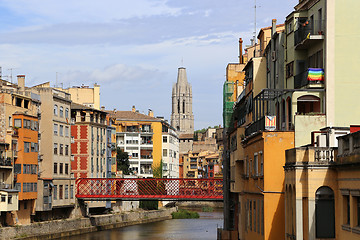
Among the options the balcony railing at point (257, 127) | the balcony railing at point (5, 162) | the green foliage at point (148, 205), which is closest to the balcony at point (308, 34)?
the balcony railing at point (257, 127)

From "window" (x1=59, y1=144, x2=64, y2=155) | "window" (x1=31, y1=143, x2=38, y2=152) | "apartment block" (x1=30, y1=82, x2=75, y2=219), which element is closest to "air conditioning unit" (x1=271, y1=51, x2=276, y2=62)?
→ "window" (x1=31, y1=143, x2=38, y2=152)

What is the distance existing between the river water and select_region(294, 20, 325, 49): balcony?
1454 inches

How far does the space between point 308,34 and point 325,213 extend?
11.5 meters

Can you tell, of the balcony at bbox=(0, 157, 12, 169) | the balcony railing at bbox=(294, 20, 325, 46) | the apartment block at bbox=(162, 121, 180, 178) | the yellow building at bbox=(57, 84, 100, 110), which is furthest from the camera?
the apartment block at bbox=(162, 121, 180, 178)

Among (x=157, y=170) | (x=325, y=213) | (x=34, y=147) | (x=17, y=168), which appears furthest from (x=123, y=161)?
(x=325, y=213)

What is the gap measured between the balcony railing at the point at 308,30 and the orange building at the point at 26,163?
37437 mm

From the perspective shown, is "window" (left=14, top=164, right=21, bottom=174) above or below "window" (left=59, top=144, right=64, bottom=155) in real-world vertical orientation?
below

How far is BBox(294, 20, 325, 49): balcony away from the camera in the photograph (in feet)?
124

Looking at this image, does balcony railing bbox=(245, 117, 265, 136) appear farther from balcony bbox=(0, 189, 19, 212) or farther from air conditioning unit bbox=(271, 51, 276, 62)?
balcony bbox=(0, 189, 19, 212)

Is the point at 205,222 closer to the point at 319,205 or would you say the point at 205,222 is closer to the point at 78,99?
the point at 78,99

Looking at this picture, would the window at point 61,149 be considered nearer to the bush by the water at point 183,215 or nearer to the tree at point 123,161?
the tree at point 123,161

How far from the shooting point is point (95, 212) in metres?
102

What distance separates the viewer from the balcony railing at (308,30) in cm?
3791

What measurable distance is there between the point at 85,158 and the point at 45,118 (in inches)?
615
